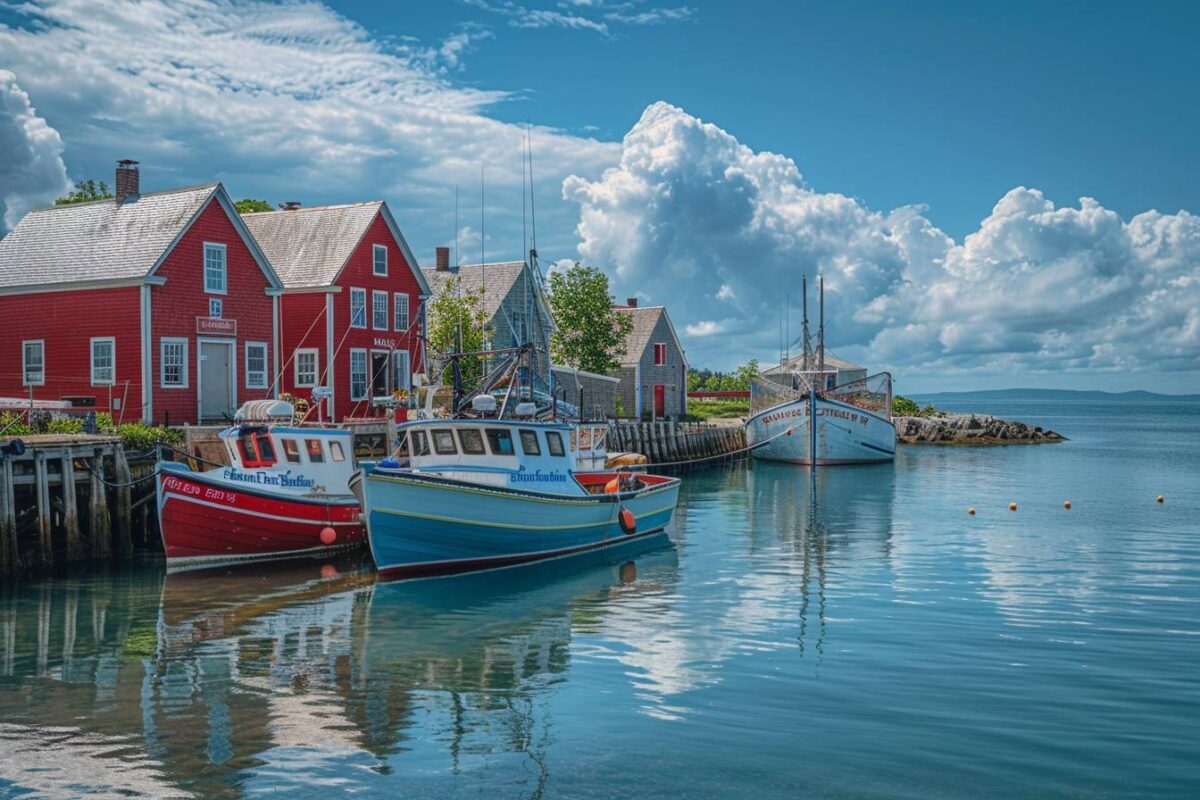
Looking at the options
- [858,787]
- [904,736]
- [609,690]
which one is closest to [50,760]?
[609,690]

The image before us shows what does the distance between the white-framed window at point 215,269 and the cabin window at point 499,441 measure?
53.7 feet

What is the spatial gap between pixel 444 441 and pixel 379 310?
65.9 ft

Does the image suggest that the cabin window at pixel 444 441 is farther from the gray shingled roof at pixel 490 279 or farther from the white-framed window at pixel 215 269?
the gray shingled roof at pixel 490 279

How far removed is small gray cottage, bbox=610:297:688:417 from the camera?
65562 mm

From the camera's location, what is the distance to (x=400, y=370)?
42656mm

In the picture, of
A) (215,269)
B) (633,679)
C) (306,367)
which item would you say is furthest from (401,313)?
(633,679)

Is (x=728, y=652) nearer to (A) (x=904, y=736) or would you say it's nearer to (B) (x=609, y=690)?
(B) (x=609, y=690)

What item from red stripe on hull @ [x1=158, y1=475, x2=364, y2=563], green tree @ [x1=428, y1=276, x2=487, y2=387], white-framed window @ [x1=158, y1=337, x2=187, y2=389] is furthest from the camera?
green tree @ [x1=428, y1=276, x2=487, y2=387]

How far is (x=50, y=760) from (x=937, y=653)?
37.2ft

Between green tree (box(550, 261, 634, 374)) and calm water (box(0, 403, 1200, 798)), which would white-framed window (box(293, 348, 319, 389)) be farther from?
green tree (box(550, 261, 634, 374))

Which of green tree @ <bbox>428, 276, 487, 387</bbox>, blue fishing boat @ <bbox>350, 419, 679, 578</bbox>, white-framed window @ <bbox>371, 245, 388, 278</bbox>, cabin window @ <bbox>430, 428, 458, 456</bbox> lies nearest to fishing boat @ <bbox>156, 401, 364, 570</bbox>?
blue fishing boat @ <bbox>350, 419, 679, 578</bbox>

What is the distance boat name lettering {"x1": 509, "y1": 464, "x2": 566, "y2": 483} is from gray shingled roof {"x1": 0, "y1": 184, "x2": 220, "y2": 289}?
16.1 m

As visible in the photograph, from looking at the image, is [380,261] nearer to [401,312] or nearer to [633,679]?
[401,312]

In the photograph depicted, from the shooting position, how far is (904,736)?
11586mm
